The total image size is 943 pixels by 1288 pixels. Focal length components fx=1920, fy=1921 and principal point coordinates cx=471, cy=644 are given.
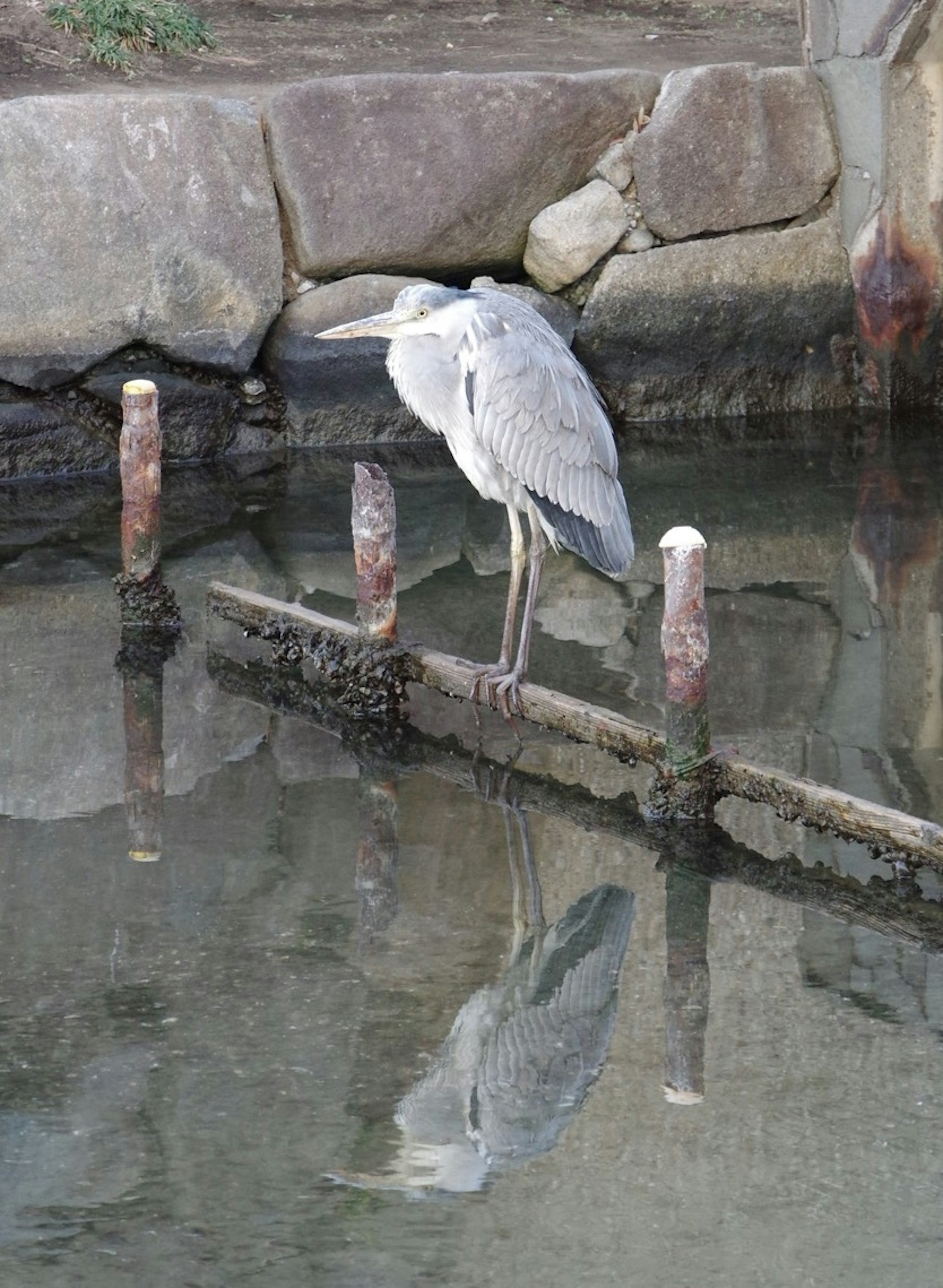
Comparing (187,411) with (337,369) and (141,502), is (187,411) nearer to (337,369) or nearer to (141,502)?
(337,369)

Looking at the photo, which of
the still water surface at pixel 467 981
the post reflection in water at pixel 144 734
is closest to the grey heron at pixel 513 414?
the still water surface at pixel 467 981

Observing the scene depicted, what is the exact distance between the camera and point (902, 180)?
404 inches

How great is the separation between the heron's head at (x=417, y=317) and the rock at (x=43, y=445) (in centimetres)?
409

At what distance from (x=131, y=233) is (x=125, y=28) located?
1717 mm

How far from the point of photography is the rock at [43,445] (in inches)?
369

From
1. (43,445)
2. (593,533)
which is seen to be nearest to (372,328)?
(593,533)

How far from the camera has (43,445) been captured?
949cm

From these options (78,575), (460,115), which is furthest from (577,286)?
(78,575)

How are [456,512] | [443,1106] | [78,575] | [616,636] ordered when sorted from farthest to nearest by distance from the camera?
[456,512] < [78,575] < [616,636] < [443,1106]

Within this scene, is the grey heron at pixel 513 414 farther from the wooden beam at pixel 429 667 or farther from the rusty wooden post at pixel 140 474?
the rusty wooden post at pixel 140 474

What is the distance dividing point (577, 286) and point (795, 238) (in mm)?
1234

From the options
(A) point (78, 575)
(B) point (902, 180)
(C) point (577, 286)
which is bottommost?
(A) point (78, 575)

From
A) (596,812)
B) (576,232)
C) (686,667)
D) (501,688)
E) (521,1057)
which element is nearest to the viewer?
(521,1057)

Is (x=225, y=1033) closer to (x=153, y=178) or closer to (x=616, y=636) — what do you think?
(x=616, y=636)
